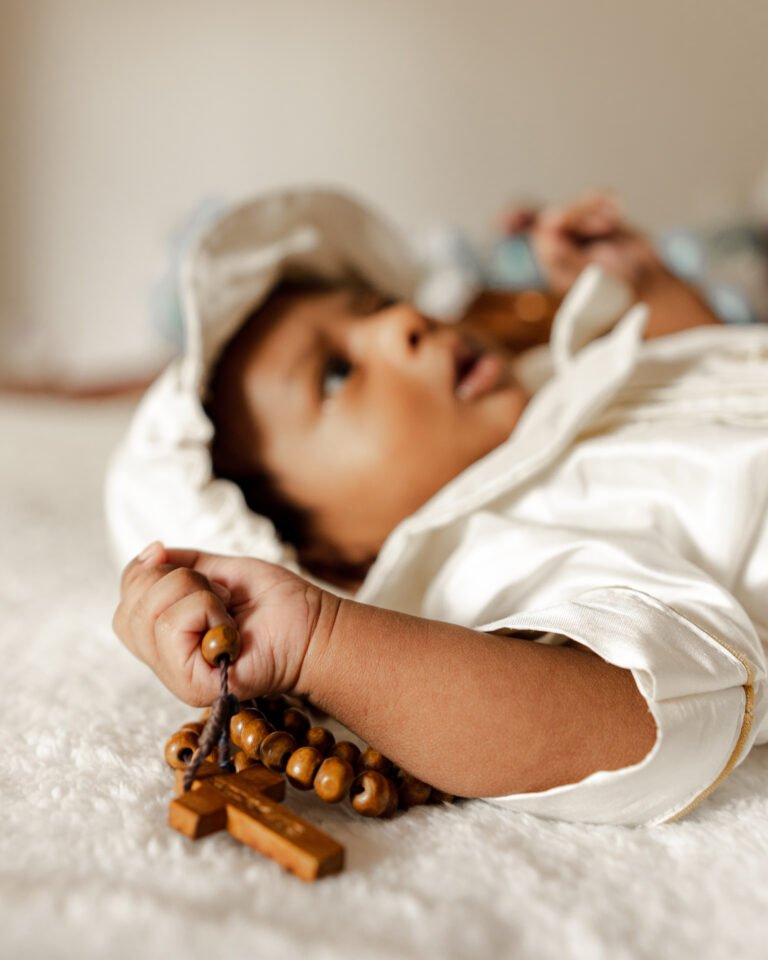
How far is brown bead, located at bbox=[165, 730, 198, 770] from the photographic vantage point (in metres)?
0.52

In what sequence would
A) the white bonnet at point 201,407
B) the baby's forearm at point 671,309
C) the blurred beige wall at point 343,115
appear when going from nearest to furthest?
the white bonnet at point 201,407
the baby's forearm at point 671,309
the blurred beige wall at point 343,115

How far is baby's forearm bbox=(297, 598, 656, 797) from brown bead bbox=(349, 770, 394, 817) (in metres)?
0.02

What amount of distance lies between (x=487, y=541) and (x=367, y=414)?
19 cm

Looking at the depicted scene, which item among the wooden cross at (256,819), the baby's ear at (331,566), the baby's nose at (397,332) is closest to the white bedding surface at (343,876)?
the wooden cross at (256,819)

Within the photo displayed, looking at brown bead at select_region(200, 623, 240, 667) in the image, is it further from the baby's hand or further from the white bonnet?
the white bonnet

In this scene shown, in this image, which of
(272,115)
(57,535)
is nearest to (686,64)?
(272,115)

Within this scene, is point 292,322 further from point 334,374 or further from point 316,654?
point 316,654

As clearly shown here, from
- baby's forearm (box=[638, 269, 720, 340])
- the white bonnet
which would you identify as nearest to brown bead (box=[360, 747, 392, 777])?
the white bonnet

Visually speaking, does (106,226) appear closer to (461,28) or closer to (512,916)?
(461,28)

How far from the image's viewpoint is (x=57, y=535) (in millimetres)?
1053

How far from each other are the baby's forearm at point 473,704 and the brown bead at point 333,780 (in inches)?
1.2

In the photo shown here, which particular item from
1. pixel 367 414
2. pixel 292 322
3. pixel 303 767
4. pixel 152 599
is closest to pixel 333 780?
pixel 303 767

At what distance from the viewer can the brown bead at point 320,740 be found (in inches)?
21.2

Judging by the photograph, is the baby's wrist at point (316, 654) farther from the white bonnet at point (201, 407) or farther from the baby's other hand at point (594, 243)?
the baby's other hand at point (594, 243)
